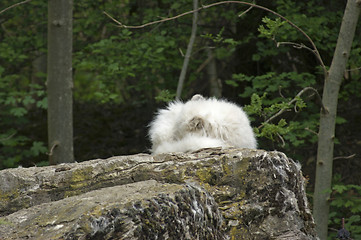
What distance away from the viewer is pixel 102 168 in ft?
11.4

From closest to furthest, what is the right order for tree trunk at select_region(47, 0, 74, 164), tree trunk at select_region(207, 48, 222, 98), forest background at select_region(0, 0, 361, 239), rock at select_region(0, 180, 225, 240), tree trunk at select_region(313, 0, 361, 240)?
rock at select_region(0, 180, 225, 240) < tree trunk at select_region(313, 0, 361, 240) < tree trunk at select_region(47, 0, 74, 164) < forest background at select_region(0, 0, 361, 239) < tree trunk at select_region(207, 48, 222, 98)

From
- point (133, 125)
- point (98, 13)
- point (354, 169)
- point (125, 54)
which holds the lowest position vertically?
point (354, 169)

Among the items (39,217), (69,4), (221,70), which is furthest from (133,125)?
(39,217)

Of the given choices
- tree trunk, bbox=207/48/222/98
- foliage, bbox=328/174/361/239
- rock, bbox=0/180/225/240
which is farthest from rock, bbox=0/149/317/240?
tree trunk, bbox=207/48/222/98

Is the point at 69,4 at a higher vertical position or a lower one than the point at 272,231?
higher

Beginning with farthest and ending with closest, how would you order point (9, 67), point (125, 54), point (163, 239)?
point (9, 67) < point (125, 54) < point (163, 239)

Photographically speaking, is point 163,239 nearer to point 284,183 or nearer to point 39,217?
point 39,217

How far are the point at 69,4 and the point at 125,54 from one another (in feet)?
5.68

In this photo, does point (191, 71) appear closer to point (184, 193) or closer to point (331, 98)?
point (331, 98)

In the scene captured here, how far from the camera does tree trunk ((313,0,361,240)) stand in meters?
5.83

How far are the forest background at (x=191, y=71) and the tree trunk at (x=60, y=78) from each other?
0.77m

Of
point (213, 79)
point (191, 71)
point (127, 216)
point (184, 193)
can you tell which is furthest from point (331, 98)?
point (191, 71)

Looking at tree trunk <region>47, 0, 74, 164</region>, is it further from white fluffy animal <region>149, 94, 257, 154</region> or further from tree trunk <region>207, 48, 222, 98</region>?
tree trunk <region>207, 48, 222, 98</region>

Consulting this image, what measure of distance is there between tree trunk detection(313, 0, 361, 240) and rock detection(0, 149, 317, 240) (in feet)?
8.45
